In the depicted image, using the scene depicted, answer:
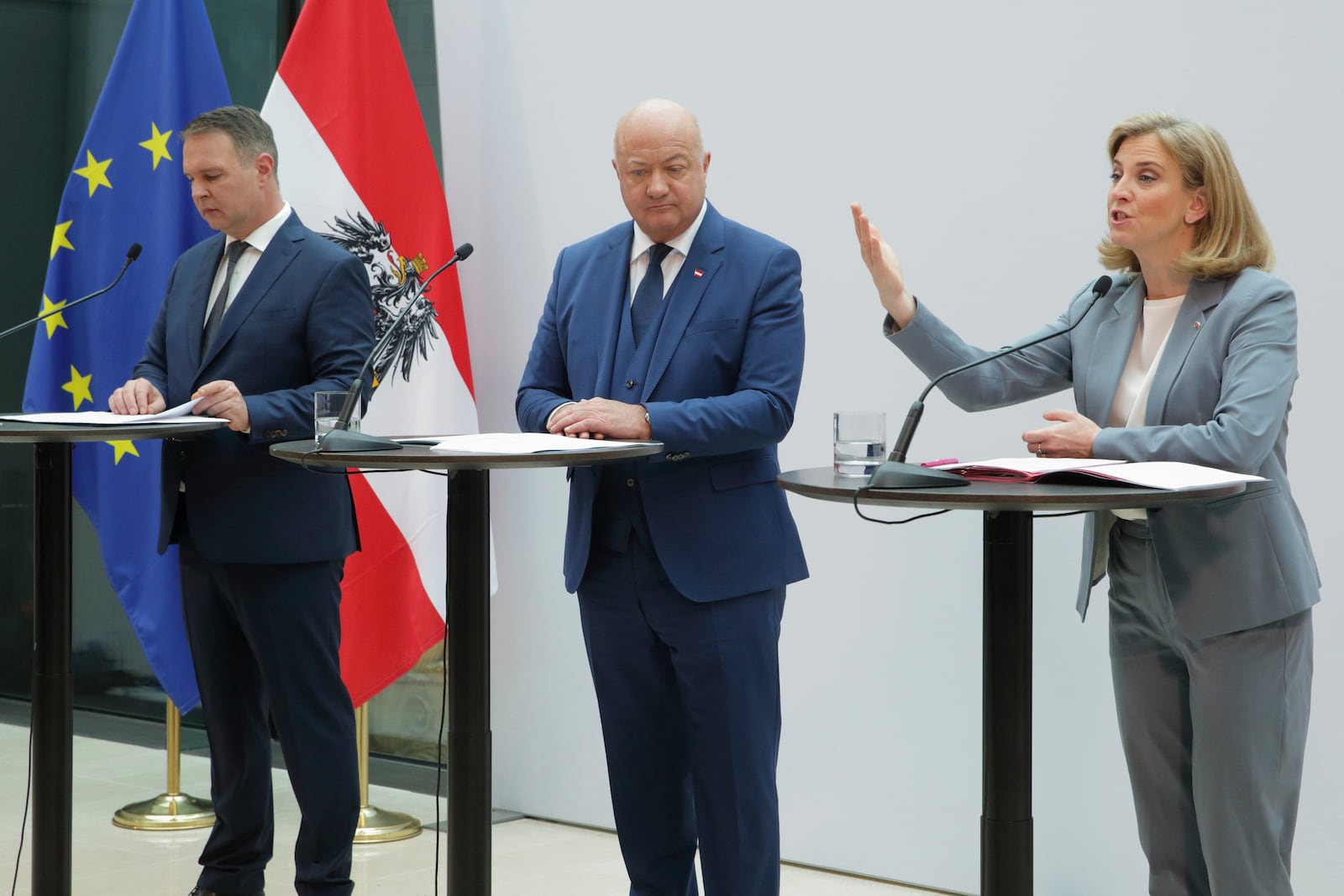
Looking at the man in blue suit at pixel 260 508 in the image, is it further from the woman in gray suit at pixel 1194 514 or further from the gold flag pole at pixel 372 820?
the woman in gray suit at pixel 1194 514

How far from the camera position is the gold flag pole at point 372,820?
4012 mm

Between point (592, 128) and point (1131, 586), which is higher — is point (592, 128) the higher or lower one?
the higher one

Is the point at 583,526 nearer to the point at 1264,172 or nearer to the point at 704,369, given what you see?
the point at 704,369

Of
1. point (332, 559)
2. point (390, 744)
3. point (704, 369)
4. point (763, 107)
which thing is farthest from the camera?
point (390, 744)

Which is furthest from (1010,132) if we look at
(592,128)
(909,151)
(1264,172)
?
(592,128)

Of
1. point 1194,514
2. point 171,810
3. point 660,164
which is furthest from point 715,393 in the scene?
point 171,810

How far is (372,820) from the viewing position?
4.11m

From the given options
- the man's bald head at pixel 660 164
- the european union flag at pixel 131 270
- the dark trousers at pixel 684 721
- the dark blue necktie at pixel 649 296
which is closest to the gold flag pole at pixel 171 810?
the european union flag at pixel 131 270

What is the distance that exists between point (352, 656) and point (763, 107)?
6.21 feet

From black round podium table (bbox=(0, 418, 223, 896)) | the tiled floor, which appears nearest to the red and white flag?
the tiled floor

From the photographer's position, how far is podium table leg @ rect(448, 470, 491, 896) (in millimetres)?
2227

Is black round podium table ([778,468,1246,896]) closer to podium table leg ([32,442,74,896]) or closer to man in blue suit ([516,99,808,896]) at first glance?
man in blue suit ([516,99,808,896])

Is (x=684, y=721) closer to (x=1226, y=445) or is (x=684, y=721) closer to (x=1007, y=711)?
(x=1007, y=711)

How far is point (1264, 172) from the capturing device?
3057 millimetres
